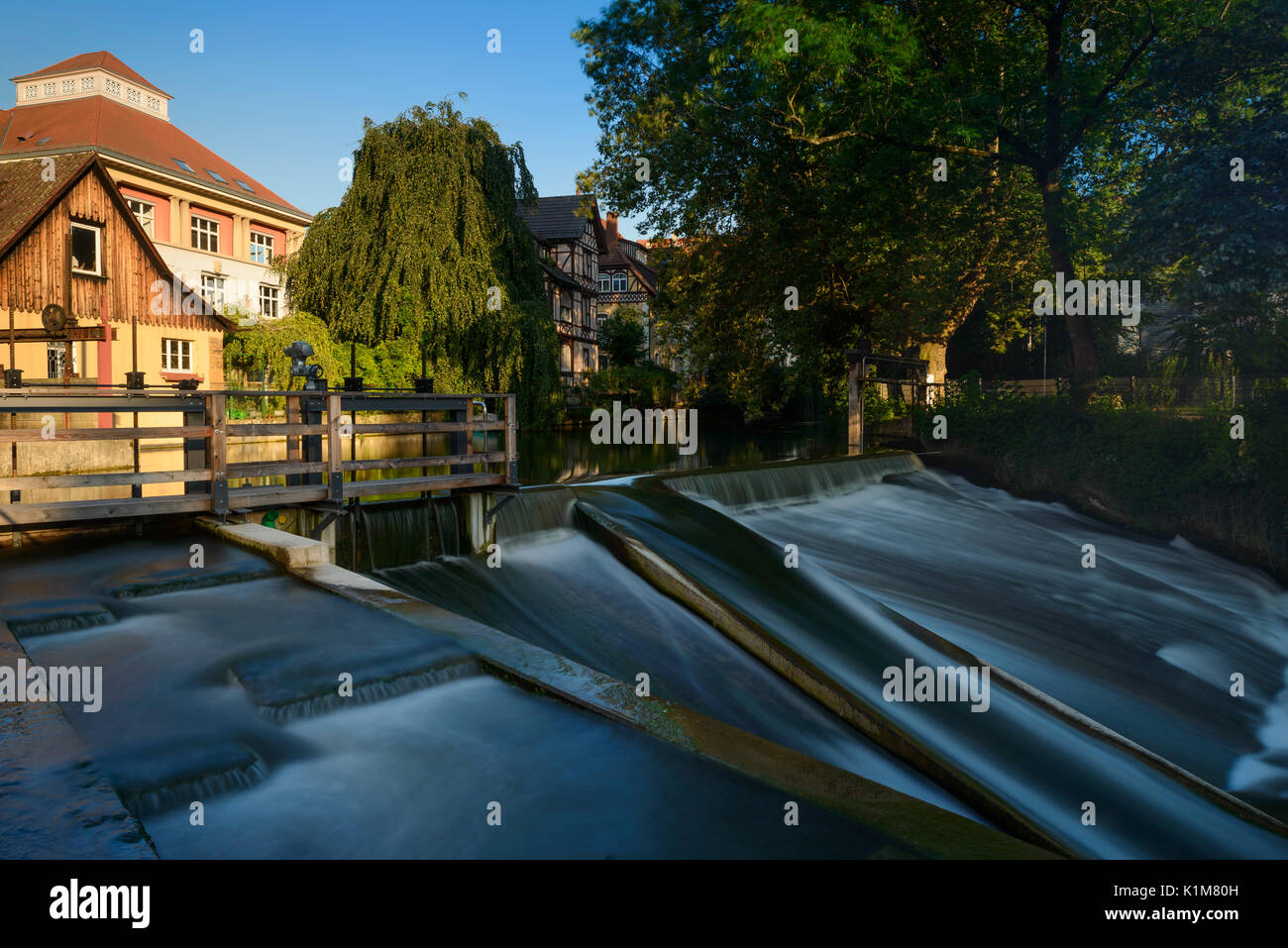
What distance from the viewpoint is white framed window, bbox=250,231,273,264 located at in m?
42.1

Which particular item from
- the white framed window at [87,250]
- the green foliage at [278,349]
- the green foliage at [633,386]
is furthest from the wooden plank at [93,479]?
the green foliage at [633,386]

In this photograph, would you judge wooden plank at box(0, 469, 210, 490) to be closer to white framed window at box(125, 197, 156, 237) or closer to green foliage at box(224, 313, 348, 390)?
green foliage at box(224, 313, 348, 390)

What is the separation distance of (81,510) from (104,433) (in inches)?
29.7

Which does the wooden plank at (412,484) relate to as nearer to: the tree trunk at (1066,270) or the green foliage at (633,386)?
the tree trunk at (1066,270)

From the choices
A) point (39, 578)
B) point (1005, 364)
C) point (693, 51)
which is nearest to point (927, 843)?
point (39, 578)

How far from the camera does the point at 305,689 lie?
480 centimetres

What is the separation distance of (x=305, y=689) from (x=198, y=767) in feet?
3.01

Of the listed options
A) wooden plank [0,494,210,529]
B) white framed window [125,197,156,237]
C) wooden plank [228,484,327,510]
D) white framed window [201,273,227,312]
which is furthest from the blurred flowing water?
white framed window [201,273,227,312]

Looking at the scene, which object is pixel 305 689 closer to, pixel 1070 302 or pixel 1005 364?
pixel 1070 302

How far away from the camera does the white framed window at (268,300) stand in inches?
1655

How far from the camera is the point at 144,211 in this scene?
118 ft

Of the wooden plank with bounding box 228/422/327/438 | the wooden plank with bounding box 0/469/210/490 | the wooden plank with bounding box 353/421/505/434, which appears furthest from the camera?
A: the wooden plank with bounding box 353/421/505/434

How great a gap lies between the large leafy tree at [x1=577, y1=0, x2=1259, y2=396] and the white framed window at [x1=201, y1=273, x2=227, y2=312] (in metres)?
23.0
